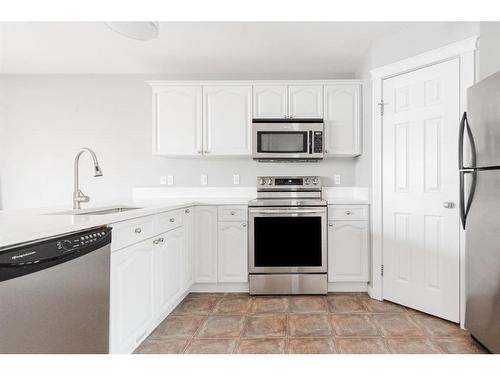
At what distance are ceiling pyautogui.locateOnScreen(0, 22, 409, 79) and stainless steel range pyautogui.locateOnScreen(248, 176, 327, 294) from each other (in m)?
1.53

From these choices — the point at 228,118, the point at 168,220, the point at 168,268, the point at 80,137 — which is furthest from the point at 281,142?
the point at 80,137

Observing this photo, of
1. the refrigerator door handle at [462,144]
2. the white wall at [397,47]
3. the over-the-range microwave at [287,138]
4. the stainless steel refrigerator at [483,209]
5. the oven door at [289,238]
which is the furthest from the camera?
the over-the-range microwave at [287,138]

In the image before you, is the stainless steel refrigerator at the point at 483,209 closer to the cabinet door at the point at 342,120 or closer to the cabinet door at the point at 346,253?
the cabinet door at the point at 346,253

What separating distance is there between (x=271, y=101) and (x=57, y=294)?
8.27 ft

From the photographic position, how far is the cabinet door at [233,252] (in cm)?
274

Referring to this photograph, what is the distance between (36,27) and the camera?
7.96 feet

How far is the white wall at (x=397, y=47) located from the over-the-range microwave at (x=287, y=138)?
1.51 feet

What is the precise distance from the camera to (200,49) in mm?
2781

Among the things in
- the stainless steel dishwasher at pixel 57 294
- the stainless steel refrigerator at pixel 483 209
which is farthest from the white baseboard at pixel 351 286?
the stainless steel dishwasher at pixel 57 294

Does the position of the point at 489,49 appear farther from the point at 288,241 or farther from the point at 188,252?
the point at 188,252

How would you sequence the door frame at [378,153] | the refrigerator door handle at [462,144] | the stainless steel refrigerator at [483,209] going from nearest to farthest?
the stainless steel refrigerator at [483,209], the refrigerator door handle at [462,144], the door frame at [378,153]

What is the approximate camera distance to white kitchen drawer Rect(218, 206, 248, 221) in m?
2.75

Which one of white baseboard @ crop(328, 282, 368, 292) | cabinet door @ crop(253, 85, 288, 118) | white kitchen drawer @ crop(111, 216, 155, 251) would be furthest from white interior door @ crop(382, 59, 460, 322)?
white kitchen drawer @ crop(111, 216, 155, 251)

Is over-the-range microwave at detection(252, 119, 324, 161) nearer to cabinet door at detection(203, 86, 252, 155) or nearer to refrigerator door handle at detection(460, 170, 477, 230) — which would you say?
cabinet door at detection(203, 86, 252, 155)
